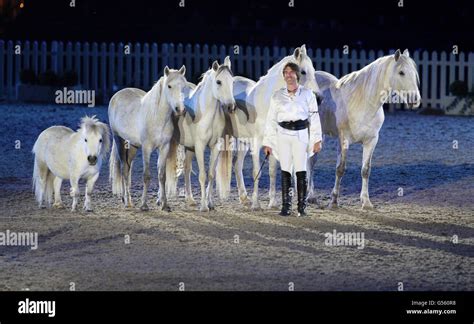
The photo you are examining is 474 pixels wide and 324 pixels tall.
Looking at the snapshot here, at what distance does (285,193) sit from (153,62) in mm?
17917

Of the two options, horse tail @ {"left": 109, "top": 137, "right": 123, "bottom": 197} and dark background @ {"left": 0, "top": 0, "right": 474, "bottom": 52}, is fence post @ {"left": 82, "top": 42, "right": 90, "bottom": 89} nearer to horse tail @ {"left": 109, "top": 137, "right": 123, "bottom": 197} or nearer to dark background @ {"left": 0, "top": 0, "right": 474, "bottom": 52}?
dark background @ {"left": 0, "top": 0, "right": 474, "bottom": 52}

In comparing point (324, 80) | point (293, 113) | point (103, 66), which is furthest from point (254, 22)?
point (293, 113)

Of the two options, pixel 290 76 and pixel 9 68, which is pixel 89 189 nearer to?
pixel 290 76

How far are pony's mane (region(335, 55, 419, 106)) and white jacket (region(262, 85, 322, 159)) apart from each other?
4.52 feet

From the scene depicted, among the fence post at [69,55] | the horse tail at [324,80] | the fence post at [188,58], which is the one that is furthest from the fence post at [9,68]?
the horse tail at [324,80]

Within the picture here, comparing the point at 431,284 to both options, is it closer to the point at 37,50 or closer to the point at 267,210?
the point at 267,210

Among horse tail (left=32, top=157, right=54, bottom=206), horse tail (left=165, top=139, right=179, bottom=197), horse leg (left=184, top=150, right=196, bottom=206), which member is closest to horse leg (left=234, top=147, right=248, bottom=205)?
horse leg (left=184, top=150, right=196, bottom=206)

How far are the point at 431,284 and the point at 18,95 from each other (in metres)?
22.5

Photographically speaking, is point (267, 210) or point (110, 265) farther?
point (267, 210)

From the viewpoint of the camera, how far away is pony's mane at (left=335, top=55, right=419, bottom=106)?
51.4 feet

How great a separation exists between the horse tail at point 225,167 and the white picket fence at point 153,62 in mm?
15386

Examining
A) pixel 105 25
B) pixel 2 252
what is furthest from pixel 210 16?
pixel 2 252

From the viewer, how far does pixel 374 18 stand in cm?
3675
